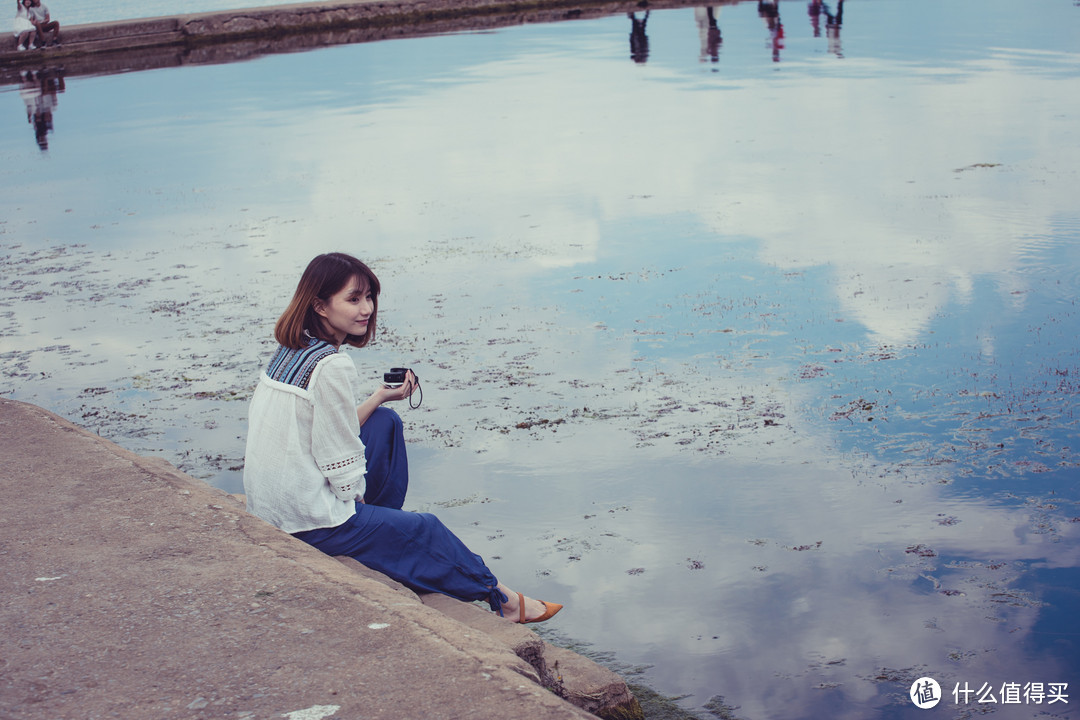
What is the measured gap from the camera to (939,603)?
162 inches

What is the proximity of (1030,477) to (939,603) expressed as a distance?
41.8 inches

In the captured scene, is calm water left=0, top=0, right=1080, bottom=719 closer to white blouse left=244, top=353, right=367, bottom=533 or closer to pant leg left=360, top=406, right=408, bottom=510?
pant leg left=360, top=406, right=408, bottom=510

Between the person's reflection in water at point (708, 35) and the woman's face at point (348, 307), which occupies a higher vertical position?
the person's reflection in water at point (708, 35)

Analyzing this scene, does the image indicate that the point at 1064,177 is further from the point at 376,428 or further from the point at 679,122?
the point at 376,428

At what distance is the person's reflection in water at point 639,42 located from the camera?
20.9m

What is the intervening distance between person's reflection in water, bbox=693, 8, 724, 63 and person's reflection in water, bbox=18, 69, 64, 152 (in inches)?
422

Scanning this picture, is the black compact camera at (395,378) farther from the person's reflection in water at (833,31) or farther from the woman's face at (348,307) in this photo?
the person's reflection in water at (833,31)

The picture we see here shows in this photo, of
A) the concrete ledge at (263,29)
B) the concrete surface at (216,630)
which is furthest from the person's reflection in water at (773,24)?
the concrete surface at (216,630)

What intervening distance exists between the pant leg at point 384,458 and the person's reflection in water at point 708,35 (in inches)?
673

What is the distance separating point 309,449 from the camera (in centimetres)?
354

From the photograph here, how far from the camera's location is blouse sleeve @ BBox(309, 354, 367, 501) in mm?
3467

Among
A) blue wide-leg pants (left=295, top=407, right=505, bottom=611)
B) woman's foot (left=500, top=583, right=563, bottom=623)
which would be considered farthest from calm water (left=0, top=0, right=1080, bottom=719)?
blue wide-leg pants (left=295, top=407, right=505, bottom=611)

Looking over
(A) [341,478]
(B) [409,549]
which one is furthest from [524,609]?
(A) [341,478]

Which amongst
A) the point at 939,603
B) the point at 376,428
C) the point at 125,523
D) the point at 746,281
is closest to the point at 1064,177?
the point at 746,281
